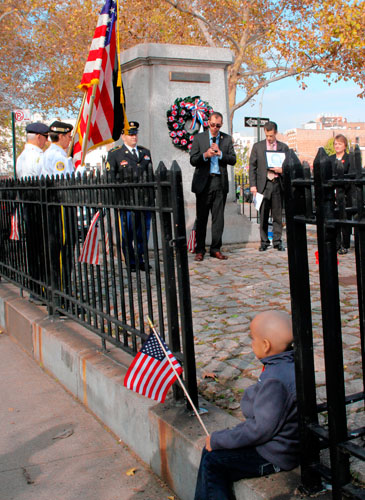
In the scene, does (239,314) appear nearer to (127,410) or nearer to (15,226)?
(127,410)

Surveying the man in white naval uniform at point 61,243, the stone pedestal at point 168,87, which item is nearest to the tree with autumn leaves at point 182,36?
the stone pedestal at point 168,87

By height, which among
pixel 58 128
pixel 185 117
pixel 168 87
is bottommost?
pixel 58 128

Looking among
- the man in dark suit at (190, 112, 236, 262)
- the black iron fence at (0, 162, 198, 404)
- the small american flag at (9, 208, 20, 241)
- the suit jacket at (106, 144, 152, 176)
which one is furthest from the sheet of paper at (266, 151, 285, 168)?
the small american flag at (9, 208, 20, 241)

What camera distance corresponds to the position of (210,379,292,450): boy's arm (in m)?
2.51

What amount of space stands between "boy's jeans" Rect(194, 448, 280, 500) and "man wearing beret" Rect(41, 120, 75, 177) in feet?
16.2

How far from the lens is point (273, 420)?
8.25 ft

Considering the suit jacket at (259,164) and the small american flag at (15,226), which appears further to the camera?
the suit jacket at (259,164)

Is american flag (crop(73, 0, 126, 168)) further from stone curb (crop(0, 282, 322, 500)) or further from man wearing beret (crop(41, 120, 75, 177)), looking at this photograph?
stone curb (crop(0, 282, 322, 500))

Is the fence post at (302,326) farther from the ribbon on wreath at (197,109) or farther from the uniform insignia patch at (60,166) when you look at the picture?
the ribbon on wreath at (197,109)

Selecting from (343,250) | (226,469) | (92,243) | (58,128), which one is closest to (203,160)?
(58,128)

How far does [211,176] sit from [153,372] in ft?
19.3

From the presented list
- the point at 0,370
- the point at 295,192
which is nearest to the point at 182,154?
the point at 0,370

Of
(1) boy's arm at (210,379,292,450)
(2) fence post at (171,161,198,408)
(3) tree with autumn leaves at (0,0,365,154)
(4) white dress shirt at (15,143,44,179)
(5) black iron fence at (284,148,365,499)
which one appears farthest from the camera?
(3) tree with autumn leaves at (0,0,365,154)

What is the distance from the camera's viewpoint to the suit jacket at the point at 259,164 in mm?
9711
